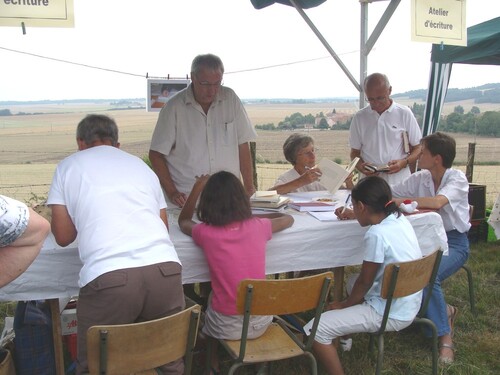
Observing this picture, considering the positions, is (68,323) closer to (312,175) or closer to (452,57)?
(312,175)

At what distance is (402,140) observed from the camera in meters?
3.89

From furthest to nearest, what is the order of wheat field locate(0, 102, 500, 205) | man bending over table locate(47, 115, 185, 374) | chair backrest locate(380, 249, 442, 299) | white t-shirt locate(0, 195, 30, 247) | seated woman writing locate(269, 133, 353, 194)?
wheat field locate(0, 102, 500, 205) → seated woman writing locate(269, 133, 353, 194) → chair backrest locate(380, 249, 442, 299) → man bending over table locate(47, 115, 185, 374) → white t-shirt locate(0, 195, 30, 247)

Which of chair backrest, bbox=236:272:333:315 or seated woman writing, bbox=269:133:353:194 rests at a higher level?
seated woman writing, bbox=269:133:353:194

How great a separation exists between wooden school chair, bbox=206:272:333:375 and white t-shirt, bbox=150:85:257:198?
141cm

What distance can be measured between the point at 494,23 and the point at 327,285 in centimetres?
459

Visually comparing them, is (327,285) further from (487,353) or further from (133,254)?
(487,353)

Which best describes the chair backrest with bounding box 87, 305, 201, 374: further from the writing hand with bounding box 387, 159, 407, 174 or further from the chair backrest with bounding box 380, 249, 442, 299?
the writing hand with bounding box 387, 159, 407, 174

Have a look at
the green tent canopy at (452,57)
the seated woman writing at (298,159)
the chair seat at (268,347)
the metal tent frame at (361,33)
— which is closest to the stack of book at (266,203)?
the seated woman writing at (298,159)

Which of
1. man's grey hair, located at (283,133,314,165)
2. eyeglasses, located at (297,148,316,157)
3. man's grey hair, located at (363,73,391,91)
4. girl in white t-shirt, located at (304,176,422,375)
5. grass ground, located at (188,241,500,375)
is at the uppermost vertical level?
man's grey hair, located at (363,73,391,91)

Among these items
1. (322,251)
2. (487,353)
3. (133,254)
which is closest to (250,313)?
(133,254)

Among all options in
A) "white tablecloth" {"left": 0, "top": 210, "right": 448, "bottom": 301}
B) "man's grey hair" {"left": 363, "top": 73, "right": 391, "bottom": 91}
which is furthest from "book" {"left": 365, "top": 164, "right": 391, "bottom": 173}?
"white tablecloth" {"left": 0, "top": 210, "right": 448, "bottom": 301}

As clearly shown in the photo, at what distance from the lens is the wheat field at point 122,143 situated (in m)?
9.84

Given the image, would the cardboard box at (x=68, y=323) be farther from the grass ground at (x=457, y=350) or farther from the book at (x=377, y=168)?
the book at (x=377, y=168)

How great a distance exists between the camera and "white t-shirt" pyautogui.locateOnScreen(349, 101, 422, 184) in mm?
3887
